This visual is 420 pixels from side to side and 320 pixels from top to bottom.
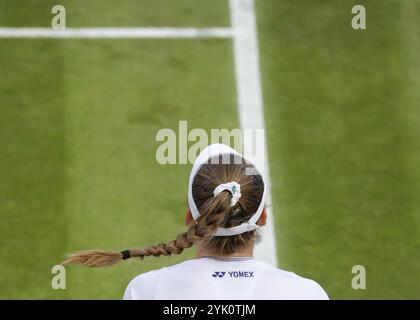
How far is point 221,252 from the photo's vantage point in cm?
338

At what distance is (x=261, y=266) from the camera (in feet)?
11.0

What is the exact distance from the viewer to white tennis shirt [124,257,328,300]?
10.6 ft

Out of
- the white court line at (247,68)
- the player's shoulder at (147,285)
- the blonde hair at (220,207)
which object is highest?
the white court line at (247,68)

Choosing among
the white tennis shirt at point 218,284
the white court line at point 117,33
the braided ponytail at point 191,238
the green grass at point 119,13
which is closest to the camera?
the white tennis shirt at point 218,284

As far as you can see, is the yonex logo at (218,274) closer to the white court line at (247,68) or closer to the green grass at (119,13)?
the white court line at (247,68)

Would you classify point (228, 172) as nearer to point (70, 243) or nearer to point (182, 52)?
point (70, 243)

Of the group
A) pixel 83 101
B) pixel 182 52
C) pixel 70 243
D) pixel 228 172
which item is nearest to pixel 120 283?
pixel 70 243

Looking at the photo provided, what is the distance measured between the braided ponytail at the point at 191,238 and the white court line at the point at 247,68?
4.25m

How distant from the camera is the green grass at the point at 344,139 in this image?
7.53 meters

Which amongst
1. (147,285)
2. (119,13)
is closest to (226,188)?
(147,285)

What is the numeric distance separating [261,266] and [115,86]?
19.1 ft

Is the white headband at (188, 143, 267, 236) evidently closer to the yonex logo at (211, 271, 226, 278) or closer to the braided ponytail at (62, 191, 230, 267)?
the braided ponytail at (62, 191, 230, 267)

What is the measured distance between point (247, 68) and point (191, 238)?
5.99m

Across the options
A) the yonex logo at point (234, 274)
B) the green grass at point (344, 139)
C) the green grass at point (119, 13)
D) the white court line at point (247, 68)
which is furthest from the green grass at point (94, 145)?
the yonex logo at point (234, 274)
